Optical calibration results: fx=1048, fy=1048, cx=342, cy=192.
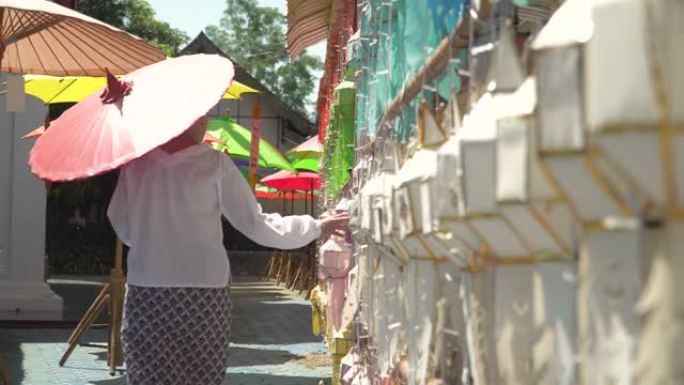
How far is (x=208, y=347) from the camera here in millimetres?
3918

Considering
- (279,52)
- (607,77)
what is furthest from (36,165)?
(279,52)

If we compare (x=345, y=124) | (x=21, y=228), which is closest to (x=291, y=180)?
(x=21, y=228)

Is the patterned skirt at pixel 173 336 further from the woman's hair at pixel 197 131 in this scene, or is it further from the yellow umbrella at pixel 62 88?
the yellow umbrella at pixel 62 88

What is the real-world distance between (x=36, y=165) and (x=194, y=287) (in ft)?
2.69

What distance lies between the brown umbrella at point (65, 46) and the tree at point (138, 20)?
19448 mm

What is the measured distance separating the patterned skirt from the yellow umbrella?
19.5 ft

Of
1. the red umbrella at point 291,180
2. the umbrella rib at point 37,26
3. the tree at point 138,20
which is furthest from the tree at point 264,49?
the umbrella rib at point 37,26

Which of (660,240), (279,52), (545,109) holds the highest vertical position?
(279,52)

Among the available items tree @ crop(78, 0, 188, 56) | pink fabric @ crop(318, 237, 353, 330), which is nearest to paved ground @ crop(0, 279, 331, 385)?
pink fabric @ crop(318, 237, 353, 330)

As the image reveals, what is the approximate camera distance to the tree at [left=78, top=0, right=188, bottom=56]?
87.1 ft

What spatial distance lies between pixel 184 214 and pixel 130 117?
0.43 metres

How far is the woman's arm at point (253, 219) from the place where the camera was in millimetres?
3930

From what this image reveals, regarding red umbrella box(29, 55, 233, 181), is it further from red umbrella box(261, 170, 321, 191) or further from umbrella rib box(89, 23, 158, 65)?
red umbrella box(261, 170, 321, 191)

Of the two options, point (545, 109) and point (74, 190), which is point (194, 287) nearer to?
point (545, 109)
